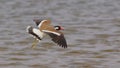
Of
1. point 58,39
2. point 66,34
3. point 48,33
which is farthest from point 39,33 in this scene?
point 66,34

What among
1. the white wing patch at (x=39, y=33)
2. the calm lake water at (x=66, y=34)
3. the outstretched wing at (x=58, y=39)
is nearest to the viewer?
the outstretched wing at (x=58, y=39)

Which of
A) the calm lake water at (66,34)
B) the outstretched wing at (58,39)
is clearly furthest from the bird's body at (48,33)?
the calm lake water at (66,34)

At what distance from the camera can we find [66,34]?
1405 centimetres

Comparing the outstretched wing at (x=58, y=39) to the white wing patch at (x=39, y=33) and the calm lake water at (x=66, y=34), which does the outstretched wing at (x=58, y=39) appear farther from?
the calm lake water at (x=66, y=34)

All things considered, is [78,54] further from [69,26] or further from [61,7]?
[61,7]

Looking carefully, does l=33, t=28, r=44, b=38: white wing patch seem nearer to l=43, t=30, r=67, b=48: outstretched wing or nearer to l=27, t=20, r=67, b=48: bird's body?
l=27, t=20, r=67, b=48: bird's body

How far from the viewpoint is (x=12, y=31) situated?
567 inches

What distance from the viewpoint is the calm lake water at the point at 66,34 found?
11331 millimetres

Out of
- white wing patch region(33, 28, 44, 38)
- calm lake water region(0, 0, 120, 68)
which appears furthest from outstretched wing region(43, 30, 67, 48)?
calm lake water region(0, 0, 120, 68)

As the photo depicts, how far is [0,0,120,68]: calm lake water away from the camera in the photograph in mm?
11331

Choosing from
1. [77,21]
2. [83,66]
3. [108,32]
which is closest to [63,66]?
[83,66]

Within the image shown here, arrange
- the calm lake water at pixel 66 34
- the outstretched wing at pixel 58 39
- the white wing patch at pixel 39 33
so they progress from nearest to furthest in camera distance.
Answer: the outstretched wing at pixel 58 39
the white wing patch at pixel 39 33
the calm lake water at pixel 66 34

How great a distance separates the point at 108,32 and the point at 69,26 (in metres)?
Result: 1.45

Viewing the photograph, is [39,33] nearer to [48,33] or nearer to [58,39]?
[48,33]
